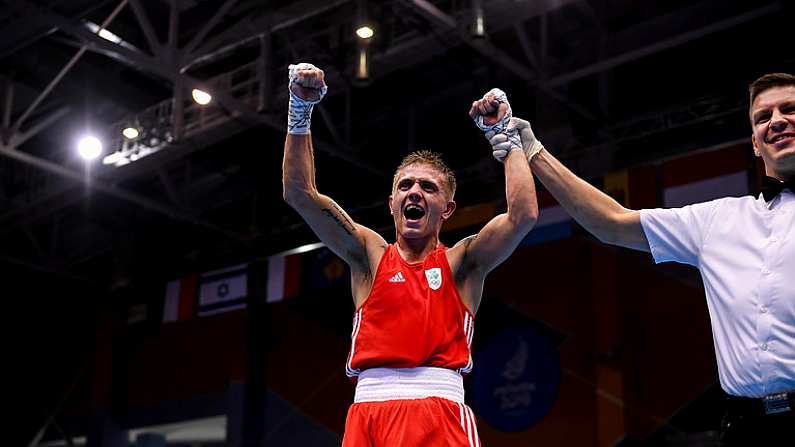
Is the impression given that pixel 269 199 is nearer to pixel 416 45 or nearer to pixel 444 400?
pixel 416 45

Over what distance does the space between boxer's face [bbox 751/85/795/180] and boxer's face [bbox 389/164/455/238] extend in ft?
4.93

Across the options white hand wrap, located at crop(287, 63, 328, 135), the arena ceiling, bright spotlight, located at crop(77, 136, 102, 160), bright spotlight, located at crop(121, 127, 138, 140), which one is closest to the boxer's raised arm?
white hand wrap, located at crop(287, 63, 328, 135)

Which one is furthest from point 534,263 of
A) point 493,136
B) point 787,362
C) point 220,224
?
point 787,362

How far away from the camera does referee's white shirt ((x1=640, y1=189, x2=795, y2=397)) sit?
9.80 feet

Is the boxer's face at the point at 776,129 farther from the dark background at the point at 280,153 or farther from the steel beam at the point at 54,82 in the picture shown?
the steel beam at the point at 54,82

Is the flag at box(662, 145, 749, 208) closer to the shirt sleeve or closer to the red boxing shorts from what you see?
the shirt sleeve

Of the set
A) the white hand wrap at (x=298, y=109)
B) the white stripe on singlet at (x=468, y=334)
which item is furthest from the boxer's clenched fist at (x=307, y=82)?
the white stripe on singlet at (x=468, y=334)

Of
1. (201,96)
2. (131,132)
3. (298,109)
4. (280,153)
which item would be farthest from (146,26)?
(298,109)

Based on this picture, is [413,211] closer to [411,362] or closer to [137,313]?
[411,362]

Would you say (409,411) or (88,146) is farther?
(88,146)

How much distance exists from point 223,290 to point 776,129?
514 inches

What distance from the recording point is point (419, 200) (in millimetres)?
4273

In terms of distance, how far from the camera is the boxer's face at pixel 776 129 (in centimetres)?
323

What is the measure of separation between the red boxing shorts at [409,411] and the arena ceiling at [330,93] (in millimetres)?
6966
